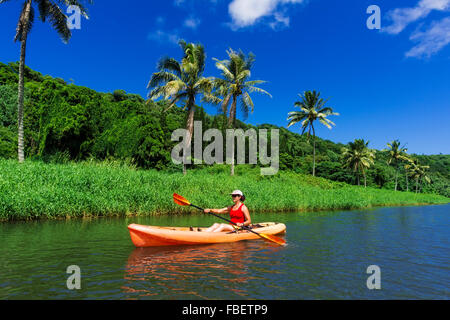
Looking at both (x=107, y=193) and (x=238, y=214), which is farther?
(x=107, y=193)

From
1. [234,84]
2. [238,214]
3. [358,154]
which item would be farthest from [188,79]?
[358,154]

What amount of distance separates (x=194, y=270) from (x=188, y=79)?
67.7 feet

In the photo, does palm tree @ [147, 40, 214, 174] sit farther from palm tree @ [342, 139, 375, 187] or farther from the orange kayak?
palm tree @ [342, 139, 375, 187]

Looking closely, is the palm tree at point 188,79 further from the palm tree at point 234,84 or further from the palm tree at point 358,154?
the palm tree at point 358,154

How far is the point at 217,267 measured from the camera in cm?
593

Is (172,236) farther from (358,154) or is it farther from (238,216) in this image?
(358,154)

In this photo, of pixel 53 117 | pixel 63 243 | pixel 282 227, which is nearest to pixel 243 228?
pixel 282 227

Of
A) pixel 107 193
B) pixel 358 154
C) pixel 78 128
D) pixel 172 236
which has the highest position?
pixel 358 154

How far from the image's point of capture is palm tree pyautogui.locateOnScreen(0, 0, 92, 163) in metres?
18.2

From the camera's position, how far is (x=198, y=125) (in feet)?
132

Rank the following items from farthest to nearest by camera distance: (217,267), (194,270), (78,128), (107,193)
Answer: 1. (78,128)
2. (107,193)
3. (217,267)
4. (194,270)

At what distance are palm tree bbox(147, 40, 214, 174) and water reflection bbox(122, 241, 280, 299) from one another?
16.6 metres

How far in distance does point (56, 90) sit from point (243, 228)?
2065 cm
